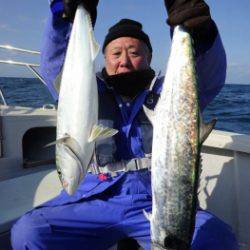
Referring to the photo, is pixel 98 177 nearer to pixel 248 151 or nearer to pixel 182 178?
pixel 182 178

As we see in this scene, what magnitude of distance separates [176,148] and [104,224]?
966mm

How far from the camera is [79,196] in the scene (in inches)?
118

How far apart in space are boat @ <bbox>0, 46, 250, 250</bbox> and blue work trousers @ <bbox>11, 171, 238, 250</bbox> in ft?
2.13

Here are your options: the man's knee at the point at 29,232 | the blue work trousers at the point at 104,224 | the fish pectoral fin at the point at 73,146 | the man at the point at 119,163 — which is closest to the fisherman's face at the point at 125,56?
the man at the point at 119,163

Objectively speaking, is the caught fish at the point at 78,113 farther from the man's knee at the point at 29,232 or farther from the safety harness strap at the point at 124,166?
the safety harness strap at the point at 124,166

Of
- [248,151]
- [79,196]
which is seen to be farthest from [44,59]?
[248,151]

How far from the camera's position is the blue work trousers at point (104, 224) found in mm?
2775

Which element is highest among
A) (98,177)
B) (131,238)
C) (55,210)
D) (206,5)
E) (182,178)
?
(206,5)

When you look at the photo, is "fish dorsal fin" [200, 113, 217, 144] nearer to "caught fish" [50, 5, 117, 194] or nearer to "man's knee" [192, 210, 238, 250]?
"caught fish" [50, 5, 117, 194]

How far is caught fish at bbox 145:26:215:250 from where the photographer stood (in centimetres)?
217

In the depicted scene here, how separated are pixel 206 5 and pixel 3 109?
11.0ft

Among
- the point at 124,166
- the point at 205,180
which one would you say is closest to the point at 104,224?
the point at 124,166

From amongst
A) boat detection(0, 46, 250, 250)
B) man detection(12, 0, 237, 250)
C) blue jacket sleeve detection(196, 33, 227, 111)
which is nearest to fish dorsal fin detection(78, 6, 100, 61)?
man detection(12, 0, 237, 250)

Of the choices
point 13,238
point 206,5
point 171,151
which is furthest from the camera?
point 13,238
